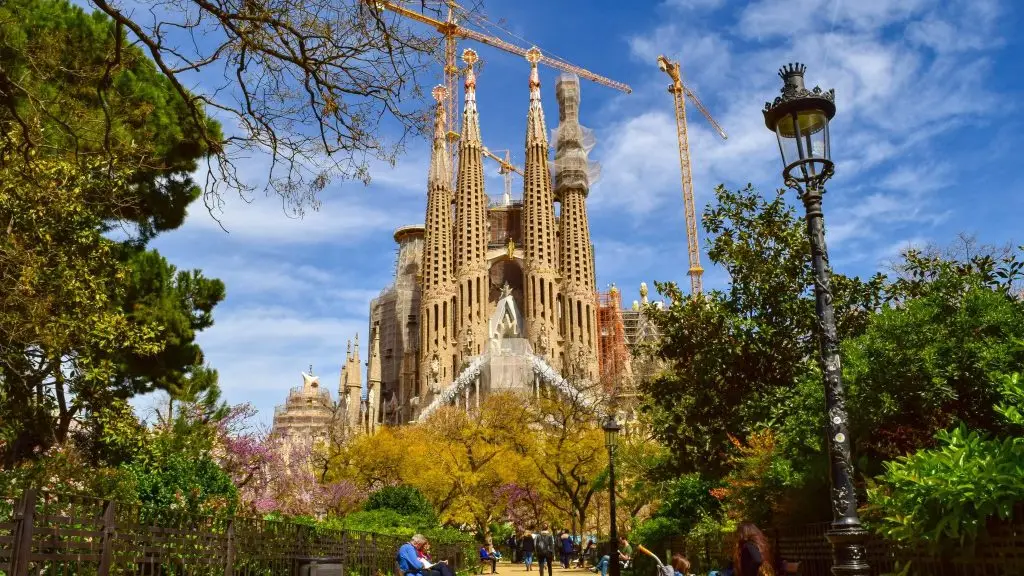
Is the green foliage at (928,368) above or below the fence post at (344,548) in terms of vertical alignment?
above

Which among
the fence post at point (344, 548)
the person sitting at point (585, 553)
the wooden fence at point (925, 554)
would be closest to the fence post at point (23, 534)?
the wooden fence at point (925, 554)

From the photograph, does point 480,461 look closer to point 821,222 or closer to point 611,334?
point 821,222

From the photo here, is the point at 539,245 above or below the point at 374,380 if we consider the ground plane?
above

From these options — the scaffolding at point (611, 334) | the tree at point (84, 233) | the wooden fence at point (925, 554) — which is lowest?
the wooden fence at point (925, 554)

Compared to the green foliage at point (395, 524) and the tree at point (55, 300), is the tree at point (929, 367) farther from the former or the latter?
the green foliage at point (395, 524)

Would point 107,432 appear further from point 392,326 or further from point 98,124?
point 392,326

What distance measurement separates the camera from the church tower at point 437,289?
201 feet

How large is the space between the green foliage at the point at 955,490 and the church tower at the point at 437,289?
53.9 metres

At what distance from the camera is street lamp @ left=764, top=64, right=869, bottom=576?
18.0ft

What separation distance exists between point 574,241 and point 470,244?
8.24 metres

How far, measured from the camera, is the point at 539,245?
64.1 meters

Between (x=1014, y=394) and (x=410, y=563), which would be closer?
(x=1014, y=394)

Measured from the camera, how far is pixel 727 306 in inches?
582

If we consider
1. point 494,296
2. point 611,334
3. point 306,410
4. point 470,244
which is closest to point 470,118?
point 470,244
